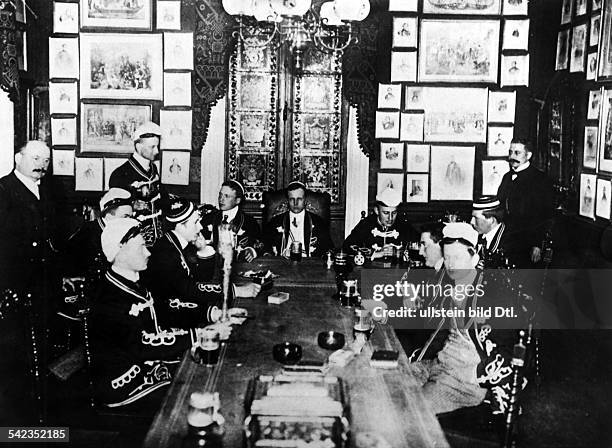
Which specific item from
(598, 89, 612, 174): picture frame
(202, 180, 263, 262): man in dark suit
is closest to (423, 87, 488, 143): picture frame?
(598, 89, 612, 174): picture frame

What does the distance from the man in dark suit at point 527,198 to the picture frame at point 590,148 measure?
0.42 meters

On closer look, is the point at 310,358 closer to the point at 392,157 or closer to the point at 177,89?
the point at 392,157

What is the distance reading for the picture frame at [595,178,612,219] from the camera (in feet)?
18.3

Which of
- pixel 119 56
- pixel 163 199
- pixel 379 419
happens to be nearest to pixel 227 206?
pixel 163 199

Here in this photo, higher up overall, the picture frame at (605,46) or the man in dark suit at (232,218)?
the picture frame at (605,46)

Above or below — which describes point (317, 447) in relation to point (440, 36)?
below

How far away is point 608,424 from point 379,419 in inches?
100

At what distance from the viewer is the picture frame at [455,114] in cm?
715

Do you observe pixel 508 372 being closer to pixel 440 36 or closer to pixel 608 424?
pixel 608 424

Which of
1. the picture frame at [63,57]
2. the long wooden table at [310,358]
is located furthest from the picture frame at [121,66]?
the long wooden table at [310,358]

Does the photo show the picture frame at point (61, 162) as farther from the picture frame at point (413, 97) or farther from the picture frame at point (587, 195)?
the picture frame at point (587, 195)

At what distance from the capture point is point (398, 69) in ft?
23.1

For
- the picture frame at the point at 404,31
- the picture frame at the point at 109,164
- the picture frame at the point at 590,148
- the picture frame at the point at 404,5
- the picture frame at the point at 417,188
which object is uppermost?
the picture frame at the point at 404,5

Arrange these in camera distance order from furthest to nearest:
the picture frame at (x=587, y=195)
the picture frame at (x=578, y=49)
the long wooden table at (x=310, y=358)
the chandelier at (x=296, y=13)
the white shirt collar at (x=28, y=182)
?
the picture frame at (x=578, y=49), the picture frame at (x=587, y=195), the white shirt collar at (x=28, y=182), the chandelier at (x=296, y=13), the long wooden table at (x=310, y=358)
